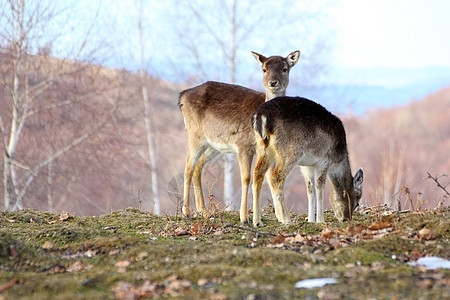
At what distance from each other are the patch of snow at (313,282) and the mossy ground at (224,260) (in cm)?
8

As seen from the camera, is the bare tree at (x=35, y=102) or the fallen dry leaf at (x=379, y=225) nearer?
the fallen dry leaf at (x=379, y=225)

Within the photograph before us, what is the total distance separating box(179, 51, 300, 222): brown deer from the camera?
11914 millimetres

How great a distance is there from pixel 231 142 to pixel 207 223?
209 centimetres

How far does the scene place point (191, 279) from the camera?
7023 millimetres

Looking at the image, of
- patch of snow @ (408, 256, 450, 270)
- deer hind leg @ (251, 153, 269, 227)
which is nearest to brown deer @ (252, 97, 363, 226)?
deer hind leg @ (251, 153, 269, 227)

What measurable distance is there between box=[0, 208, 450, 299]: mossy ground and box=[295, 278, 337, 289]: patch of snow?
0.27ft

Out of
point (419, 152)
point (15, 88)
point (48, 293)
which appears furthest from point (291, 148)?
point (419, 152)

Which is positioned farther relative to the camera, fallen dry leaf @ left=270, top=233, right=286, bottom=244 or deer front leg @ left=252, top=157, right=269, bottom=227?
deer front leg @ left=252, top=157, right=269, bottom=227

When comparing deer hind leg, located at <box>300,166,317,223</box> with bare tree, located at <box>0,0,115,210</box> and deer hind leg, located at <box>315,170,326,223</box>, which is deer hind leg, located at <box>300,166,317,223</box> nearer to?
deer hind leg, located at <box>315,170,326,223</box>

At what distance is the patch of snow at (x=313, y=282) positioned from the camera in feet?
21.8

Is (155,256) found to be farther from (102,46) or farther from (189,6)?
(189,6)

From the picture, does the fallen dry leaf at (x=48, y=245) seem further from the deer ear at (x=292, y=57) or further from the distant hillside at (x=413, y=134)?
the distant hillside at (x=413, y=134)

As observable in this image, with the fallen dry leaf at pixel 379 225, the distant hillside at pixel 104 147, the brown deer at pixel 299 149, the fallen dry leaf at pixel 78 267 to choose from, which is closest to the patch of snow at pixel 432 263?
the fallen dry leaf at pixel 379 225

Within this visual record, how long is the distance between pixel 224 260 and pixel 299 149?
132 inches
